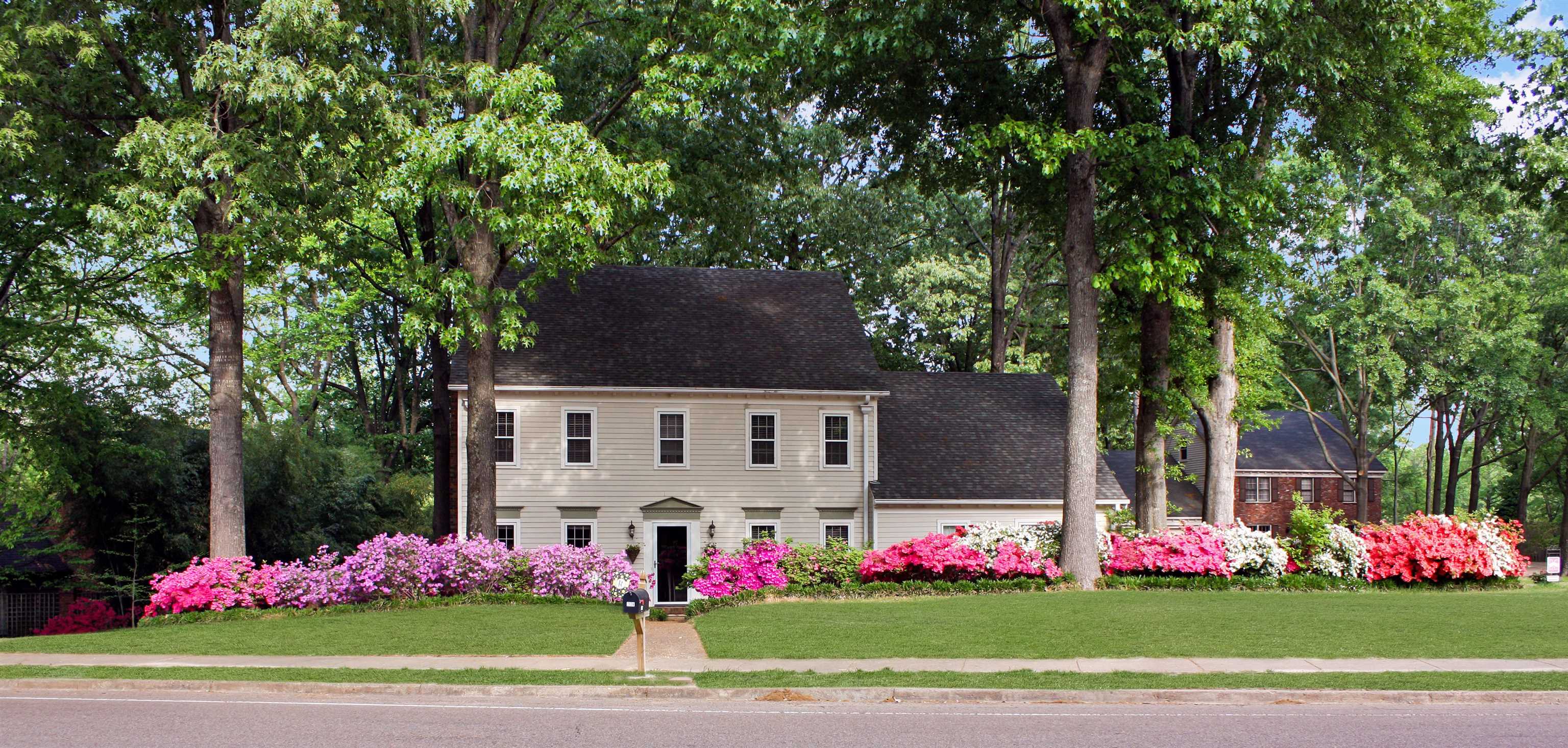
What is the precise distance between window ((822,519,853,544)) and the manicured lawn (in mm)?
11770

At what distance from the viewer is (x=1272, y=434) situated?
55719mm

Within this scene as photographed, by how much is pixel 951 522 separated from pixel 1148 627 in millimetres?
14123

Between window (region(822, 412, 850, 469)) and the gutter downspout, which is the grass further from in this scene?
window (region(822, 412, 850, 469))

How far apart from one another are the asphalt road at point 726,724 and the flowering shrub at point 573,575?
8.95 metres

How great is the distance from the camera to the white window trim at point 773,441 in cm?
2978

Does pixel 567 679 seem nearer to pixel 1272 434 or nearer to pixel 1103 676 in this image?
pixel 1103 676

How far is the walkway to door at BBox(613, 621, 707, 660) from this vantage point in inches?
573

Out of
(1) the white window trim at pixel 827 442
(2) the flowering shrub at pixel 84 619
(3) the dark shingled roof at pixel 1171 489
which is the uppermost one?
(1) the white window trim at pixel 827 442

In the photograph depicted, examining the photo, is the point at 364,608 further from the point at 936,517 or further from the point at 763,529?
the point at 936,517

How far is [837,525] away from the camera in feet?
98.5

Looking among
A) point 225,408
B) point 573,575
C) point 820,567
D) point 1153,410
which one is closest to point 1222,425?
point 1153,410

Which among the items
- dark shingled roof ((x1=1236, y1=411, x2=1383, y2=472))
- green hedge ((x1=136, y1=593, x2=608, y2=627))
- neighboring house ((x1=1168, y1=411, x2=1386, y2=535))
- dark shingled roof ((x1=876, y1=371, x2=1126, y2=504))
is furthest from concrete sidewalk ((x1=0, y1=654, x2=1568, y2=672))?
dark shingled roof ((x1=1236, y1=411, x2=1383, y2=472))

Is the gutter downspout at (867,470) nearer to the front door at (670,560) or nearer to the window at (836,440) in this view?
the window at (836,440)

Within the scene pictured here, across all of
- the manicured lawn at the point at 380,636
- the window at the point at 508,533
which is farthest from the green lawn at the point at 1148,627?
the window at the point at 508,533
